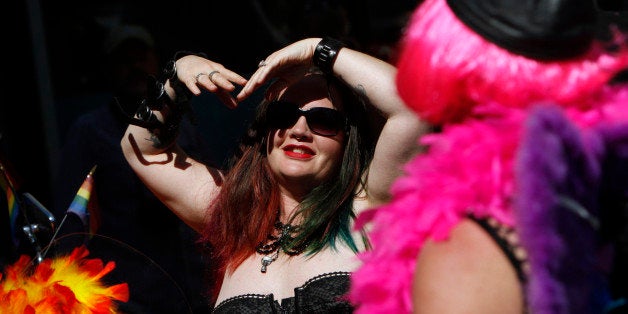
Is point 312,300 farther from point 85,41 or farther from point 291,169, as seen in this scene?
point 85,41

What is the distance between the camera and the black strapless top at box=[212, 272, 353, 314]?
2027mm

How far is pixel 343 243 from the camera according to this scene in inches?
84.4

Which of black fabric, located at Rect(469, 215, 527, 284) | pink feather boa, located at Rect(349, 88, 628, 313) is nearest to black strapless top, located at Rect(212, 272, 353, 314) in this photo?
pink feather boa, located at Rect(349, 88, 628, 313)

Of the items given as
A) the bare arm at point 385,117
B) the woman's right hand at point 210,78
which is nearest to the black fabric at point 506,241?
the bare arm at point 385,117

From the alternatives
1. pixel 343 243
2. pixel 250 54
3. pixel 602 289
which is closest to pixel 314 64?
pixel 343 243

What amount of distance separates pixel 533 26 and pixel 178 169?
140cm

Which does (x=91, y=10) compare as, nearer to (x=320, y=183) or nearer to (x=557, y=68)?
(x=320, y=183)

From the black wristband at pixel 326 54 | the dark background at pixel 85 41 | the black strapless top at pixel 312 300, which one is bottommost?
the dark background at pixel 85 41

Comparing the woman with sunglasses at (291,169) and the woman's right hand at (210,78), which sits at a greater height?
the woman's right hand at (210,78)

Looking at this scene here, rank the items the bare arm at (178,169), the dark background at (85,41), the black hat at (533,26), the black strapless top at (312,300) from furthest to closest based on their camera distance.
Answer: the dark background at (85,41), the bare arm at (178,169), the black strapless top at (312,300), the black hat at (533,26)

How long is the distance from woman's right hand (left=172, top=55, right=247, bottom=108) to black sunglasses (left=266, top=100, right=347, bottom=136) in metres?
0.12

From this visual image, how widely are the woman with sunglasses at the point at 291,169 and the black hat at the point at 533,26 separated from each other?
31.4 inches

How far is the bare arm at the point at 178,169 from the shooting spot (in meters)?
2.38

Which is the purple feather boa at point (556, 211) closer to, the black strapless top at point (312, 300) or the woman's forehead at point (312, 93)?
the black strapless top at point (312, 300)
